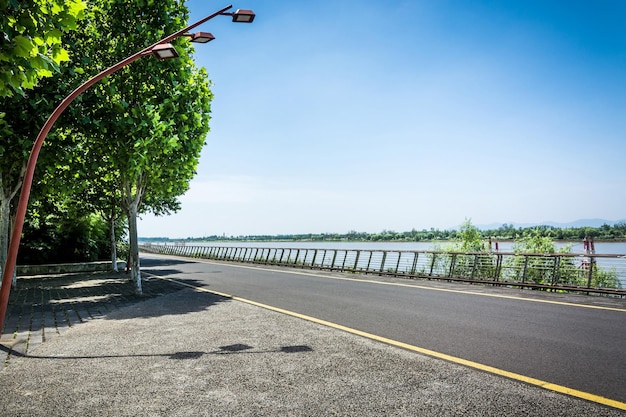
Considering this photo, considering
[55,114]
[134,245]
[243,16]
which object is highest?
[243,16]

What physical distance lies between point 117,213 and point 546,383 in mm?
25273

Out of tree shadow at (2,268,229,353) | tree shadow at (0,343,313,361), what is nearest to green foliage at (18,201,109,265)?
tree shadow at (2,268,229,353)

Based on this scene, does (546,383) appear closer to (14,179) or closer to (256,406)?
(256,406)

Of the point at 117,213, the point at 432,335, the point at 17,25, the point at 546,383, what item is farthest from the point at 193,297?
the point at 117,213

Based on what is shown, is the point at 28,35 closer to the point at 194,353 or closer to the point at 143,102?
the point at 194,353

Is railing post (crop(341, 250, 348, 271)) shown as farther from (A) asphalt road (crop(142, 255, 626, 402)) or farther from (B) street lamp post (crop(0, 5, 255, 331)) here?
(B) street lamp post (crop(0, 5, 255, 331))

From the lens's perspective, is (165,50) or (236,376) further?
(165,50)

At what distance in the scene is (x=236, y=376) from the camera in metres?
4.80

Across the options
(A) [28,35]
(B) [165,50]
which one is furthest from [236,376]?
(B) [165,50]

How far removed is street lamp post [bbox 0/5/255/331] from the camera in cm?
635

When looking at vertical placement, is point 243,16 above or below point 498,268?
above

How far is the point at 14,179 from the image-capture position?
555 inches

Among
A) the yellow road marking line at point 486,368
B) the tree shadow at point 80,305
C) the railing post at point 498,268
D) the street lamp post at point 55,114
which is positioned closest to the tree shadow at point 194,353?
the tree shadow at point 80,305

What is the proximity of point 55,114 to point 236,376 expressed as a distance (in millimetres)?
5928
